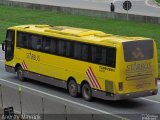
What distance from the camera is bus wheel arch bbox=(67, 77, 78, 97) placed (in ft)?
85.3

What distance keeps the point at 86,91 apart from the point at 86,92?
0.05 meters

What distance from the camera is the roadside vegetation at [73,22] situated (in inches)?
1734

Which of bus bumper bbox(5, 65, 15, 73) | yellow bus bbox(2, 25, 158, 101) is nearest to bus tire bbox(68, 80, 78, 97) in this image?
yellow bus bbox(2, 25, 158, 101)

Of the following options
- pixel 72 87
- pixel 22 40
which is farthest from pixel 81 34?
pixel 22 40

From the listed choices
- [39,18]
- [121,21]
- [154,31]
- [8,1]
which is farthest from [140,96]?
Answer: [8,1]

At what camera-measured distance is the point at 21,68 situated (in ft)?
98.5

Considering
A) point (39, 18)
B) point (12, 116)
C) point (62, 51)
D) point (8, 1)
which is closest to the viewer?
point (12, 116)

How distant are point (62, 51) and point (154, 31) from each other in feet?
57.9

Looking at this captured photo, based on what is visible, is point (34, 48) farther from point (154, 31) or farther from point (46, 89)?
point (154, 31)

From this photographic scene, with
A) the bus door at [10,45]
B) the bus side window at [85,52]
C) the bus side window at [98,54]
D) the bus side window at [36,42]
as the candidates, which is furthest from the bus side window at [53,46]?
the bus door at [10,45]

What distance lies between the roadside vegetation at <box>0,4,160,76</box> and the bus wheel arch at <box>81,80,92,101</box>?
14635 millimetres

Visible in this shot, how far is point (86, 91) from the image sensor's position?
2552 cm

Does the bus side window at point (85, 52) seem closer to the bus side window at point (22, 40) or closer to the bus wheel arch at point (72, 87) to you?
the bus wheel arch at point (72, 87)

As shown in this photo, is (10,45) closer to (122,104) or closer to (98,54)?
(98,54)
